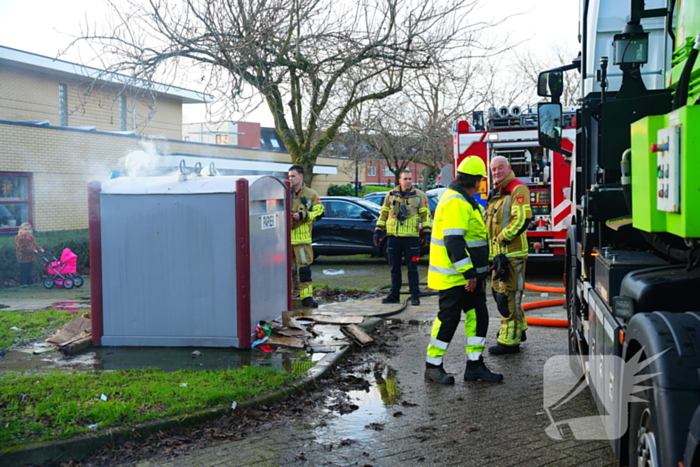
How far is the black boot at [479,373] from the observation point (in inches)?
235

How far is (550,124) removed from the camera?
5.79 metres

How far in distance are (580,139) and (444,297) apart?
5.67 feet

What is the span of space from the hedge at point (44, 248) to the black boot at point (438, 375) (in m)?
10.2

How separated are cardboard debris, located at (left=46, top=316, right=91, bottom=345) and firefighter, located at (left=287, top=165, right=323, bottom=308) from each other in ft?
9.82

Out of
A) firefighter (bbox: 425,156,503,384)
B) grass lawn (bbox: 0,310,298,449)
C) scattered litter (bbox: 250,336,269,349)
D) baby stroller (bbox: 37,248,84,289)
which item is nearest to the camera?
grass lawn (bbox: 0,310,298,449)

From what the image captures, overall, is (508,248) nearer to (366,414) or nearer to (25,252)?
(366,414)

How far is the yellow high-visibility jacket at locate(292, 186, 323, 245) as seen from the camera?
9.47m

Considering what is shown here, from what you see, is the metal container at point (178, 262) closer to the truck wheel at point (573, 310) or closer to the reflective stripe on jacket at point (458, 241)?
the reflective stripe on jacket at point (458, 241)

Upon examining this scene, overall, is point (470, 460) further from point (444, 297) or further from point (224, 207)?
point (224, 207)

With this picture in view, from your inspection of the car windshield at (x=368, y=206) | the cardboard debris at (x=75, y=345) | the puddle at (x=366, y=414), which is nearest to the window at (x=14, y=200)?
the car windshield at (x=368, y=206)

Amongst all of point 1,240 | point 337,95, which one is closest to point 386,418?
point 337,95

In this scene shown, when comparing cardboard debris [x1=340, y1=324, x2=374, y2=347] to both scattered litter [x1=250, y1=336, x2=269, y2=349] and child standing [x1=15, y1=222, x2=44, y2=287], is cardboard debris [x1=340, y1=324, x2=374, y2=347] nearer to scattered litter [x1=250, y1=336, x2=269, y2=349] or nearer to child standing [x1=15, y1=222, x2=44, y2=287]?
scattered litter [x1=250, y1=336, x2=269, y2=349]

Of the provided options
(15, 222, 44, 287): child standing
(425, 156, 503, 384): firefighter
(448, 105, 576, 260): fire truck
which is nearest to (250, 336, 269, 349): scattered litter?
(425, 156, 503, 384): firefighter

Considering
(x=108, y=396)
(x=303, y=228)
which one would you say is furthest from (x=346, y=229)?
(x=108, y=396)
